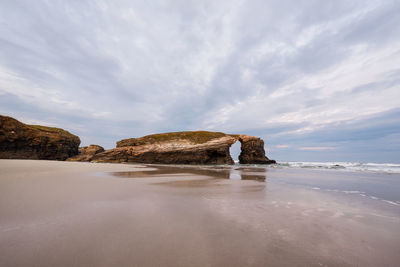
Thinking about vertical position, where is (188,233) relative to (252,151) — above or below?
below

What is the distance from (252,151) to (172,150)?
12356mm

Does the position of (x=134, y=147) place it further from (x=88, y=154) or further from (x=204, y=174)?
(x=204, y=174)

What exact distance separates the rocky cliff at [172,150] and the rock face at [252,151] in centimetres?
434

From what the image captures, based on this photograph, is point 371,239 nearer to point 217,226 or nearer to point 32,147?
point 217,226

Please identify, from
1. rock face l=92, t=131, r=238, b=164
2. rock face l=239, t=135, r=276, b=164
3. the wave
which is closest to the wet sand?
the wave

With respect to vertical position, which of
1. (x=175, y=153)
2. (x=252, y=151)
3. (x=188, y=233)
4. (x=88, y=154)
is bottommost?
Result: (x=188, y=233)

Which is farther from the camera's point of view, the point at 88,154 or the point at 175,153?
the point at 88,154

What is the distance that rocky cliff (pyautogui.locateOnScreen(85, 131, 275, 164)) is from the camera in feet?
68.7

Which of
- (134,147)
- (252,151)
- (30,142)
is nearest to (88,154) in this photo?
(30,142)

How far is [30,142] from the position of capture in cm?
2103

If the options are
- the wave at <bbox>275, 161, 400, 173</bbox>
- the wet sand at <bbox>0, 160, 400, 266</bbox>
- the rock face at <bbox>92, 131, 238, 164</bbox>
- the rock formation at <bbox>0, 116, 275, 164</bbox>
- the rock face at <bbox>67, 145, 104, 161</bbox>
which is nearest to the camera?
the wet sand at <bbox>0, 160, 400, 266</bbox>

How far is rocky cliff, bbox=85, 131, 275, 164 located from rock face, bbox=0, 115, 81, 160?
5393 mm

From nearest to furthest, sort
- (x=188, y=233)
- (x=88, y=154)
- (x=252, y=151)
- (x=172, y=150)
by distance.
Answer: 1. (x=188, y=233)
2. (x=172, y=150)
3. (x=88, y=154)
4. (x=252, y=151)

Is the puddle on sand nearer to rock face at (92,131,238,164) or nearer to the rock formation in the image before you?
rock face at (92,131,238,164)
